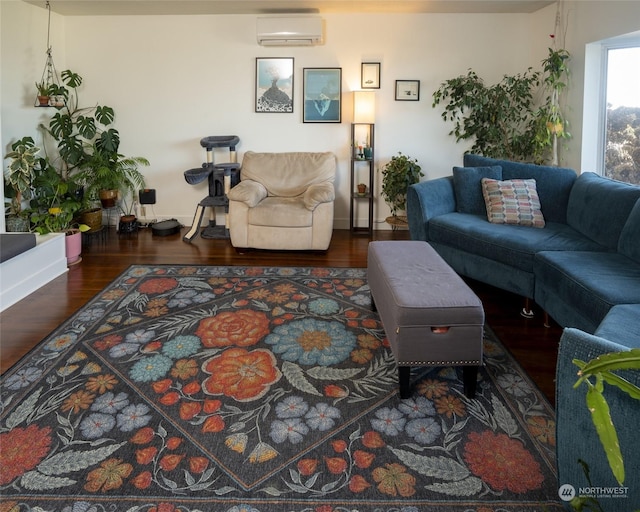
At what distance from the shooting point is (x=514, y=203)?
12.6 ft

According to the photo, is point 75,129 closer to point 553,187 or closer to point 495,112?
point 495,112

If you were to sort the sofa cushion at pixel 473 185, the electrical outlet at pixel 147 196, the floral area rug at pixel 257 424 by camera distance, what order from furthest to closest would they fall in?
the electrical outlet at pixel 147 196 → the sofa cushion at pixel 473 185 → the floral area rug at pixel 257 424

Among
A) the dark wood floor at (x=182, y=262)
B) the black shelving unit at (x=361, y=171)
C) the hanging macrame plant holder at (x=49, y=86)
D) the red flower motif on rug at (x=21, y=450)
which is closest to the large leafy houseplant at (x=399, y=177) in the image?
the black shelving unit at (x=361, y=171)

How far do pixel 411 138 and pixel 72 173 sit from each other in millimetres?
3831

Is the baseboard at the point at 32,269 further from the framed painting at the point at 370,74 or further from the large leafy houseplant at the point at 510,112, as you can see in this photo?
the large leafy houseplant at the point at 510,112

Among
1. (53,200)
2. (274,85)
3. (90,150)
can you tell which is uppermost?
(274,85)

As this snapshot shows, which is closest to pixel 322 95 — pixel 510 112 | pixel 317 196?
pixel 317 196

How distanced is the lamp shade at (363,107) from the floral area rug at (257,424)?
2802 millimetres

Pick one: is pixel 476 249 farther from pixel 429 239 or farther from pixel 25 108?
pixel 25 108

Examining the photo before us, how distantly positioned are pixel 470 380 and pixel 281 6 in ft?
14.0

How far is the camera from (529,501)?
5.58ft

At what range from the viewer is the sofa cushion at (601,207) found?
3.09m

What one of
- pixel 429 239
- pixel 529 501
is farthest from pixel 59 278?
pixel 529 501

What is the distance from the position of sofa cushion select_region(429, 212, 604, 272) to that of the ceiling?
2335 millimetres
